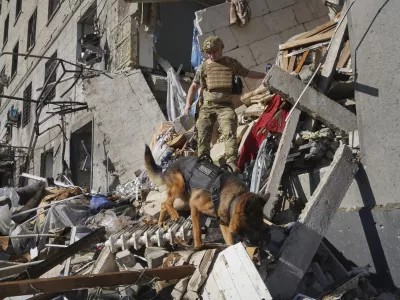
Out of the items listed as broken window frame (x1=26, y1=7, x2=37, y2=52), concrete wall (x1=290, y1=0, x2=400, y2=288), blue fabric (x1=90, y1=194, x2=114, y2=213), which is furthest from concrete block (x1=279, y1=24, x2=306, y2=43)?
broken window frame (x1=26, y1=7, x2=37, y2=52)

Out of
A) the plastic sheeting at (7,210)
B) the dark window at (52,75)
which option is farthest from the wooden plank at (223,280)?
the dark window at (52,75)

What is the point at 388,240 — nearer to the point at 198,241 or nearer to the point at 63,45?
the point at 198,241

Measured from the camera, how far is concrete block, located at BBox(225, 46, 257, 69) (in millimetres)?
9016

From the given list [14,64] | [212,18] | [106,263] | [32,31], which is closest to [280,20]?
[212,18]

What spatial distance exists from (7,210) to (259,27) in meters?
6.20

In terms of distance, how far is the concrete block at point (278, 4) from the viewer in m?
9.51

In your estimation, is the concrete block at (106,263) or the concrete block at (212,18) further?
the concrete block at (212,18)

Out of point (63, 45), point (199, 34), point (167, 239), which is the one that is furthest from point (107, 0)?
point (167, 239)

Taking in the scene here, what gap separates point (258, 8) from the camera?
366 inches

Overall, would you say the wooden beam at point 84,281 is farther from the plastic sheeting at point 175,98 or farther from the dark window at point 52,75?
the dark window at point 52,75

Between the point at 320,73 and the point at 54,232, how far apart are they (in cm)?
416

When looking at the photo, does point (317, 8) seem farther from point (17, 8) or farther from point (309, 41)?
point (17, 8)

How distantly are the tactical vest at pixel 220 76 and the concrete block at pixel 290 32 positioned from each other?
450 cm

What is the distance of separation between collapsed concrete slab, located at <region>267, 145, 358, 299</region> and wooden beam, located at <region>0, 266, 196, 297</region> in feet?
2.60
